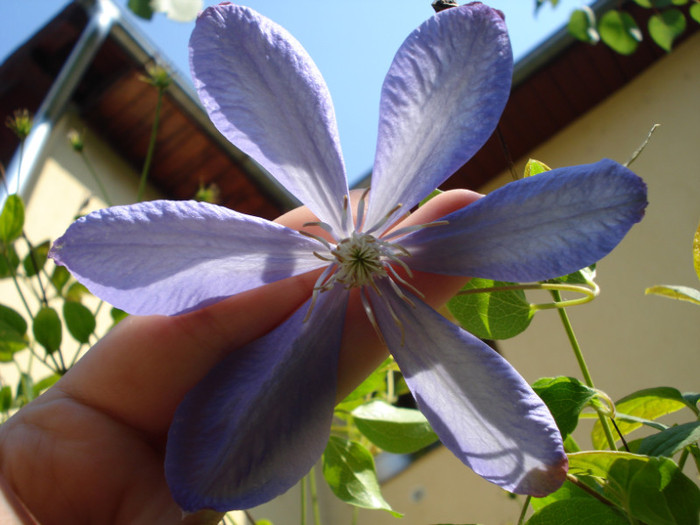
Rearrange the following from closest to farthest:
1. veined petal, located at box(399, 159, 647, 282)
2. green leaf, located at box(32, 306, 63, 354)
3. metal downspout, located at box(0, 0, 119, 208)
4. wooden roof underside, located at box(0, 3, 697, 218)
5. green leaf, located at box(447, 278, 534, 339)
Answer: veined petal, located at box(399, 159, 647, 282) < green leaf, located at box(447, 278, 534, 339) < green leaf, located at box(32, 306, 63, 354) < metal downspout, located at box(0, 0, 119, 208) < wooden roof underside, located at box(0, 3, 697, 218)

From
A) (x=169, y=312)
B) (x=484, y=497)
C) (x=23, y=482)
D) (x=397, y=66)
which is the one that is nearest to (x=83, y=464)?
(x=23, y=482)

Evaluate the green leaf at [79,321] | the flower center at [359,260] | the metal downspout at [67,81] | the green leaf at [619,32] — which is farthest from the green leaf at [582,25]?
the metal downspout at [67,81]

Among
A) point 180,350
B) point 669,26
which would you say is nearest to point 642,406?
point 180,350

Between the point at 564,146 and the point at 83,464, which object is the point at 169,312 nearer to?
the point at 83,464

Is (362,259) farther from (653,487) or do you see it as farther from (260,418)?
(653,487)

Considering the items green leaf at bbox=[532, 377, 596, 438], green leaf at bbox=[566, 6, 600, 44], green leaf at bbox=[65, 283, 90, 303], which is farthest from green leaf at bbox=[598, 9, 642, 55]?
green leaf at bbox=[65, 283, 90, 303]

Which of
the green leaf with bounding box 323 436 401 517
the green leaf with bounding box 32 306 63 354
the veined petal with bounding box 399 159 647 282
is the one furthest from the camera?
the green leaf with bounding box 32 306 63 354

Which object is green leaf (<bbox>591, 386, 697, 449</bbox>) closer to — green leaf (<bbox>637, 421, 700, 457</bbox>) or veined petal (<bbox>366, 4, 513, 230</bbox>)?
green leaf (<bbox>637, 421, 700, 457</bbox>)
